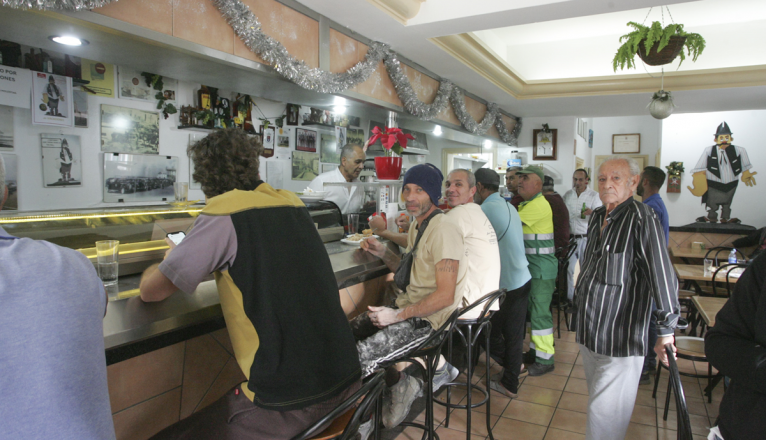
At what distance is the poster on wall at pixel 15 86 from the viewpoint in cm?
354

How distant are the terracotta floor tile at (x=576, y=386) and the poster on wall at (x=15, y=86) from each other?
493cm

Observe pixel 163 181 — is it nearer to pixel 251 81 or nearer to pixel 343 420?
pixel 251 81

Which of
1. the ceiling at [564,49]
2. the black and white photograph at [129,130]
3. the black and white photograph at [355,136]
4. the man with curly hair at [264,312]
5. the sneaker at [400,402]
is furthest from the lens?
the black and white photograph at [355,136]

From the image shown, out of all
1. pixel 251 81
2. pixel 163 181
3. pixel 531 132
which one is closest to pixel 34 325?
pixel 251 81

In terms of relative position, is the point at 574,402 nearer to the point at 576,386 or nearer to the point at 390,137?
the point at 576,386

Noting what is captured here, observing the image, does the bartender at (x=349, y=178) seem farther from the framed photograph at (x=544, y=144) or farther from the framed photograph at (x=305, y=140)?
the framed photograph at (x=544, y=144)

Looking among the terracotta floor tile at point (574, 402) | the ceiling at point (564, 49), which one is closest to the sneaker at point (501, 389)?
the terracotta floor tile at point (574, 402)

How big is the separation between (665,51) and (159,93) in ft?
15.8

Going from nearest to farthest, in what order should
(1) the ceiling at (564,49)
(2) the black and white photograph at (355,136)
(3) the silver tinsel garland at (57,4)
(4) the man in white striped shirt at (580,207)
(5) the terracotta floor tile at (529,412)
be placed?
(3) the silver tinsel garland at (57,4) < (5) the terracotta floor tile at (529,412) < (1) the ceiling at (564,49) < (4) the man in white striped shirt at (580,207) < (2) the black and white photograph at (355,136)

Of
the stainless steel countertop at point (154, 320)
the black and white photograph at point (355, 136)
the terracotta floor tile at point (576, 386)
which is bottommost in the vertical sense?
the terracotta floor tile at point (576, 386)

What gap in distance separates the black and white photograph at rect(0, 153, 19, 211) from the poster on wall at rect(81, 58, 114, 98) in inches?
34.2

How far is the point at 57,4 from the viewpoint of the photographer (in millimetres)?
1945

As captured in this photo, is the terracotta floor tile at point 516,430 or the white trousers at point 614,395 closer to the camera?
the white trousers at point 614,395

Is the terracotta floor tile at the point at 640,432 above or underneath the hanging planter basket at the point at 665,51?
underneath
